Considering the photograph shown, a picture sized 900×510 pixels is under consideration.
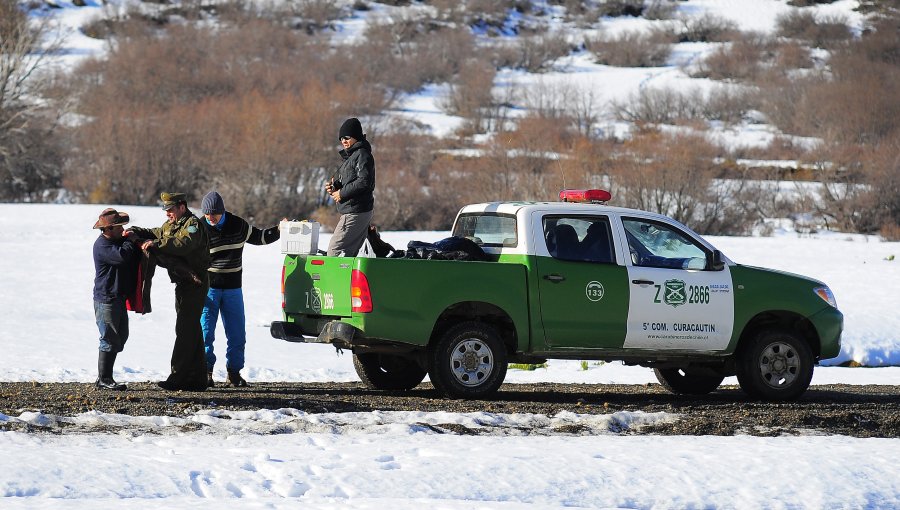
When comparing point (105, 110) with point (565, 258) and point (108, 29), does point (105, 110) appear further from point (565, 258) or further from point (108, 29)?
point (565, 258)

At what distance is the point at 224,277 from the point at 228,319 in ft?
1.34

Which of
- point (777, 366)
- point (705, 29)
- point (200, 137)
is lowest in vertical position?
point (777, 366)

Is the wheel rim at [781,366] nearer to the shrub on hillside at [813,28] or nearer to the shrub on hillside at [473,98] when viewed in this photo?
the shrub on hillside at [473,98]

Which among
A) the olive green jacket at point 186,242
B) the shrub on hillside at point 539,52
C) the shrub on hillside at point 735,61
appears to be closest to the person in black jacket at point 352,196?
the olive green jacket at point 186,242

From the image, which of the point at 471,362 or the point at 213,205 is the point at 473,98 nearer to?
the point at 213,205

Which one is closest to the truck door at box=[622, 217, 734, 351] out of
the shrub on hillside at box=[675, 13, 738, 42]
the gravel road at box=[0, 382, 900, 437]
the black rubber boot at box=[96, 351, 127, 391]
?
the gravel road at box=[0, 382, 900, 437]

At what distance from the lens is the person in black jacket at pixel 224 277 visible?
40.1ft

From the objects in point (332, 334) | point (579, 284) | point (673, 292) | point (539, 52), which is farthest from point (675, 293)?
point (539, 52)

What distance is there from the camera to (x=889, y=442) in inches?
405

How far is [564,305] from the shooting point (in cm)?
1162

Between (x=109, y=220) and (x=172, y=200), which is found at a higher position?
(x=172, y=200)

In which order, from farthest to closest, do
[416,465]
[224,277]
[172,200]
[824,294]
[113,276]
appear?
[824,294]
[224,277]
[172,200]
[113,276]
[416,465]

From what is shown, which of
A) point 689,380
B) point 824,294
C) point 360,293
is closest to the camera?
point 360,293

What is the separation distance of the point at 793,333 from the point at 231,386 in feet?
17.6
